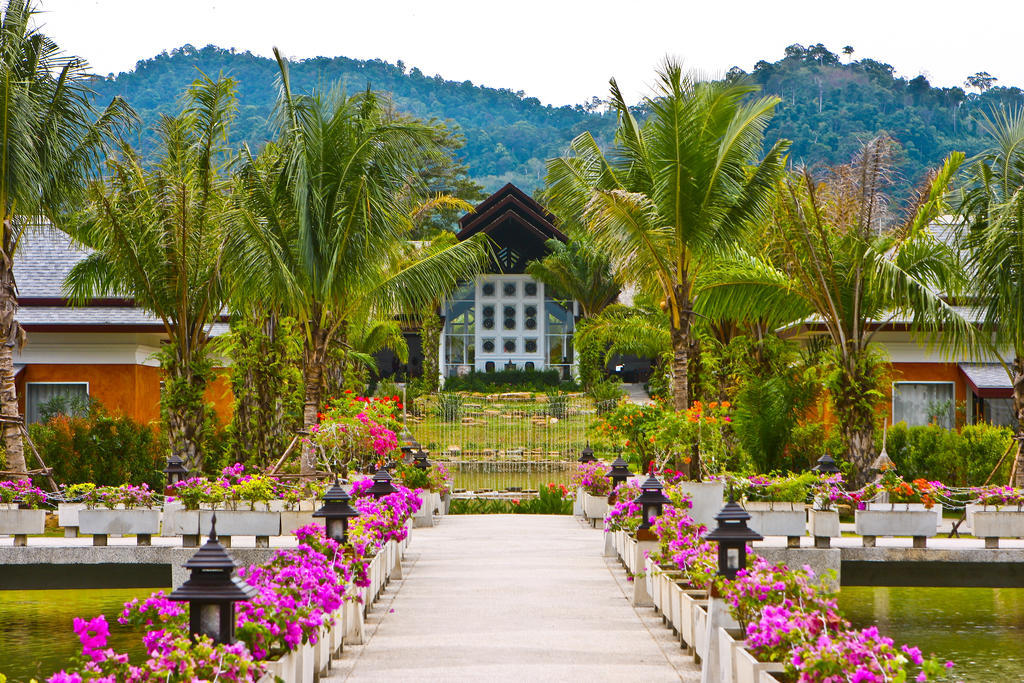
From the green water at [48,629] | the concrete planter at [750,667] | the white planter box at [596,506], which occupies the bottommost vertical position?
the green water at [48,629]

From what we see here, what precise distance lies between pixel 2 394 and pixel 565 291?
1016 inches

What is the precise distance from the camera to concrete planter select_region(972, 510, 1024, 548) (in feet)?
37.3

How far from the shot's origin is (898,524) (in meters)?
11.4

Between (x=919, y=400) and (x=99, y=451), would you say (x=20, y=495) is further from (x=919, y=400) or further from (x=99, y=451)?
→ (x=919, y=400)

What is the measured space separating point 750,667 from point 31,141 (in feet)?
40.7

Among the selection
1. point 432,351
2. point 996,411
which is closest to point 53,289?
point 432,351

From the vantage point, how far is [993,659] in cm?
925

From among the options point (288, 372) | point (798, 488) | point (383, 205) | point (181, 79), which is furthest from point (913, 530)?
point (181, 79)

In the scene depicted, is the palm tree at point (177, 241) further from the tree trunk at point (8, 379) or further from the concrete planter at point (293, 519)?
the concrete planter at point (293, 519)

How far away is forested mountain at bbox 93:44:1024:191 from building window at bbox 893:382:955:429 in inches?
1469

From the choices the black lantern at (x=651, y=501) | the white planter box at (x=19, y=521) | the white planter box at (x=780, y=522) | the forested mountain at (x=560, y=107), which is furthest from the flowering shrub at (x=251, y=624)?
the forested mountain at (x=560, y=107)

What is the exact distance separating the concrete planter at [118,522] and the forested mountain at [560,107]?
1859 inches

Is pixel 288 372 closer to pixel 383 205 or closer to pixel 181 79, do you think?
pixel 383 205

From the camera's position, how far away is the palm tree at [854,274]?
15312 millimetres
